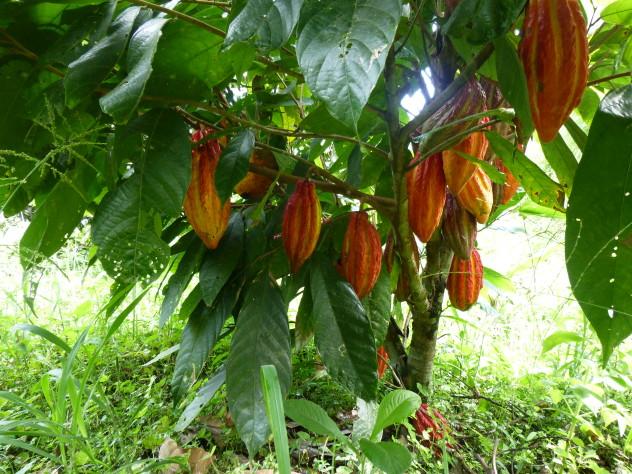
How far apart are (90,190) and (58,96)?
359mm

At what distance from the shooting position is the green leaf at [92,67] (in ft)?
1.30

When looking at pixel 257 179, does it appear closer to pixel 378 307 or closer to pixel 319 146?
pixel 319 146

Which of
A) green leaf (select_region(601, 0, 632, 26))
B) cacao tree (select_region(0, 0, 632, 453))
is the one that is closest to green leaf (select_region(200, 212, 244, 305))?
cacao tree (select_region(0, 0, 632, 453))

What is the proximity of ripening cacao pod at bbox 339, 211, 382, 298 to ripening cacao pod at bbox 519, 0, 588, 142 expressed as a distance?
12.9 inches

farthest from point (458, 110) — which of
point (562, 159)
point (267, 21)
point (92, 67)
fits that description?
point (92, 67)

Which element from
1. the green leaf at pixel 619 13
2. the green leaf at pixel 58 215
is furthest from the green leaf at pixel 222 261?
the green leaf at pixel 619 13

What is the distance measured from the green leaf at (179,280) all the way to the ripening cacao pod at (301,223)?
194mm

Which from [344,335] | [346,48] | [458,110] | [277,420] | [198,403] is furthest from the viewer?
[198,403]

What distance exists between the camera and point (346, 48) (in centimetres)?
31

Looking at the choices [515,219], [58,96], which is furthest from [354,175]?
[515,219]

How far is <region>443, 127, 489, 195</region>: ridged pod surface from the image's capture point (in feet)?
1.82

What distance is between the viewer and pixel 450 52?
589 mm

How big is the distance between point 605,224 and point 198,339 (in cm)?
59

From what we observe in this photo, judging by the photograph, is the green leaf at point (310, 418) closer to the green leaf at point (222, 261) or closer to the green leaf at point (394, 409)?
the green leaf at point (394, 409)
